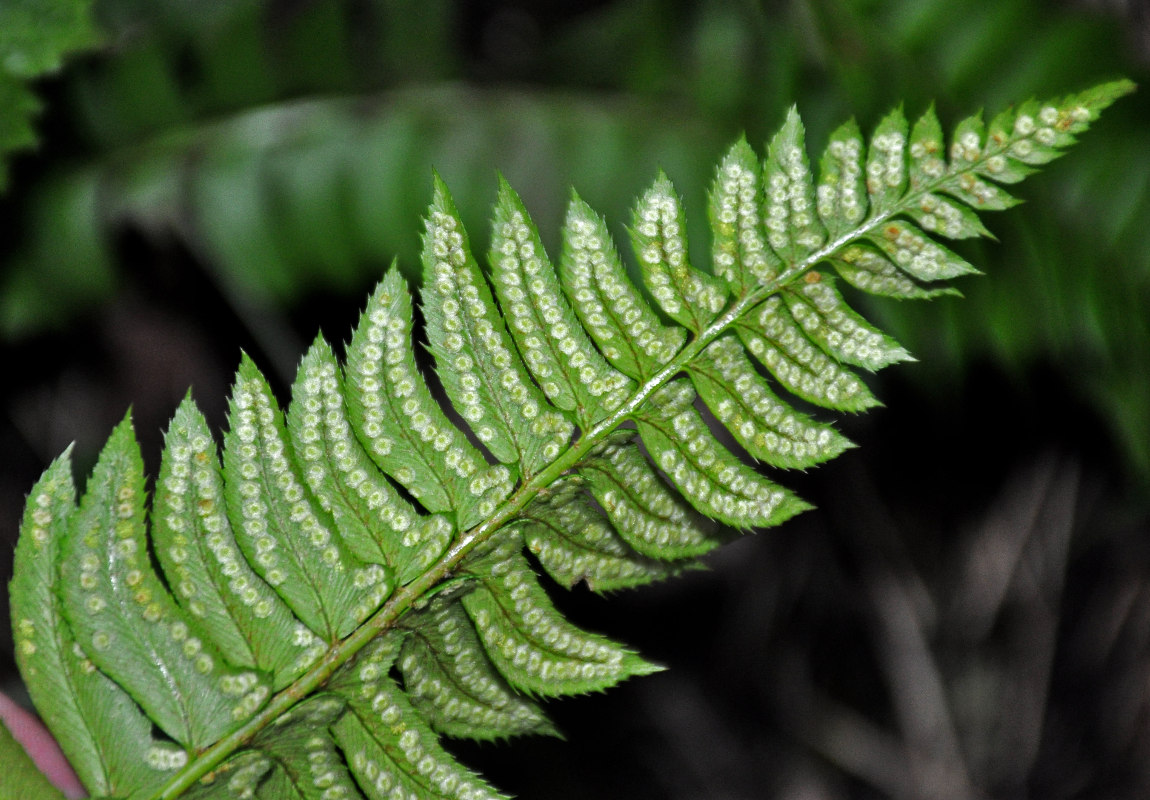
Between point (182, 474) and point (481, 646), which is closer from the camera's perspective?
point (182, 474)

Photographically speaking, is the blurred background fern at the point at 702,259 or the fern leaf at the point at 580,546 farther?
the blurred background fern at the point at 702,259

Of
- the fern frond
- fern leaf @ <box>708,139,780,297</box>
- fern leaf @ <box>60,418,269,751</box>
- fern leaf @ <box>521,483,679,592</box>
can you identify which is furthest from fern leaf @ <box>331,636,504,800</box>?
fern leaf @ <box>708,139,780,297</box>

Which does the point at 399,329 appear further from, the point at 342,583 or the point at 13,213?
the point at 13,213

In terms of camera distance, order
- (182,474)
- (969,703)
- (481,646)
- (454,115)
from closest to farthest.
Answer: (182,474), (481,646), (454,115), (969,703)

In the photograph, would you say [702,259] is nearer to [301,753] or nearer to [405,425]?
[405,425]

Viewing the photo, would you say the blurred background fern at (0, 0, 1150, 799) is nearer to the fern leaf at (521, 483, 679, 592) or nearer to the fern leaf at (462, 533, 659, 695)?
the fern leaf at (521, 483, 679, 592)

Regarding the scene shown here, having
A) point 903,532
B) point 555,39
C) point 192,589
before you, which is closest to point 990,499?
point 903,532

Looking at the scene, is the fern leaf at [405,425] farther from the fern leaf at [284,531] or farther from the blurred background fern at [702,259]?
the blurred background fern at [702,259]

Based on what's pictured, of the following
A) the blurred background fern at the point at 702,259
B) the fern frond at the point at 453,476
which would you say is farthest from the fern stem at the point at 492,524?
the blurred background fern at the point at 702,259
